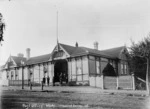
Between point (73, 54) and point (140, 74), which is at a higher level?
point (73, 54)

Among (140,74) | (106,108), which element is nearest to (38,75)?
(140,74)

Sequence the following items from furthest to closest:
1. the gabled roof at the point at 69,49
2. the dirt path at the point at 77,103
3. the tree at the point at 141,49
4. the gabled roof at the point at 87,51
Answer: the gabled roof at the point at 69,49 < the gabled roof at the point at 87,51 < the tree at the point at 141,49 < the dirt path at the point at 77,103

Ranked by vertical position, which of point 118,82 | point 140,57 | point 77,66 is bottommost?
point 118,82

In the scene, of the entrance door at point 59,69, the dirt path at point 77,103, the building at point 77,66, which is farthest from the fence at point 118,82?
the entrance door at point 59,69

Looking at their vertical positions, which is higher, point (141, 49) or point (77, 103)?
point (141, 49)

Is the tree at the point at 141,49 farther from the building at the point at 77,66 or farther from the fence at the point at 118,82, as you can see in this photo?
the building at the point at 77,66

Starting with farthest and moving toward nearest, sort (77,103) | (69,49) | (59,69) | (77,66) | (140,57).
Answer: (59,69)
(69,49)
(77,66)
(140,57)
(77,103)

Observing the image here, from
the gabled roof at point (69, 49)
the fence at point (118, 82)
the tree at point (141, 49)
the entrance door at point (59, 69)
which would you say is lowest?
the fence at point (118, 82)

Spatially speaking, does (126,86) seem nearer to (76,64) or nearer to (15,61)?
(76,64)

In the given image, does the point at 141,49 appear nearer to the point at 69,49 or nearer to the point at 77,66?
the point at 77,66

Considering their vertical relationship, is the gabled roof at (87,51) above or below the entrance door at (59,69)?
above

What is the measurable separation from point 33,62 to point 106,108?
28125 millimetres

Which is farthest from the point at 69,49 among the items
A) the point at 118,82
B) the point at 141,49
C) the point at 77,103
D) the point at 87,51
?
the point at 77,103

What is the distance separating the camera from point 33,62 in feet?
116
